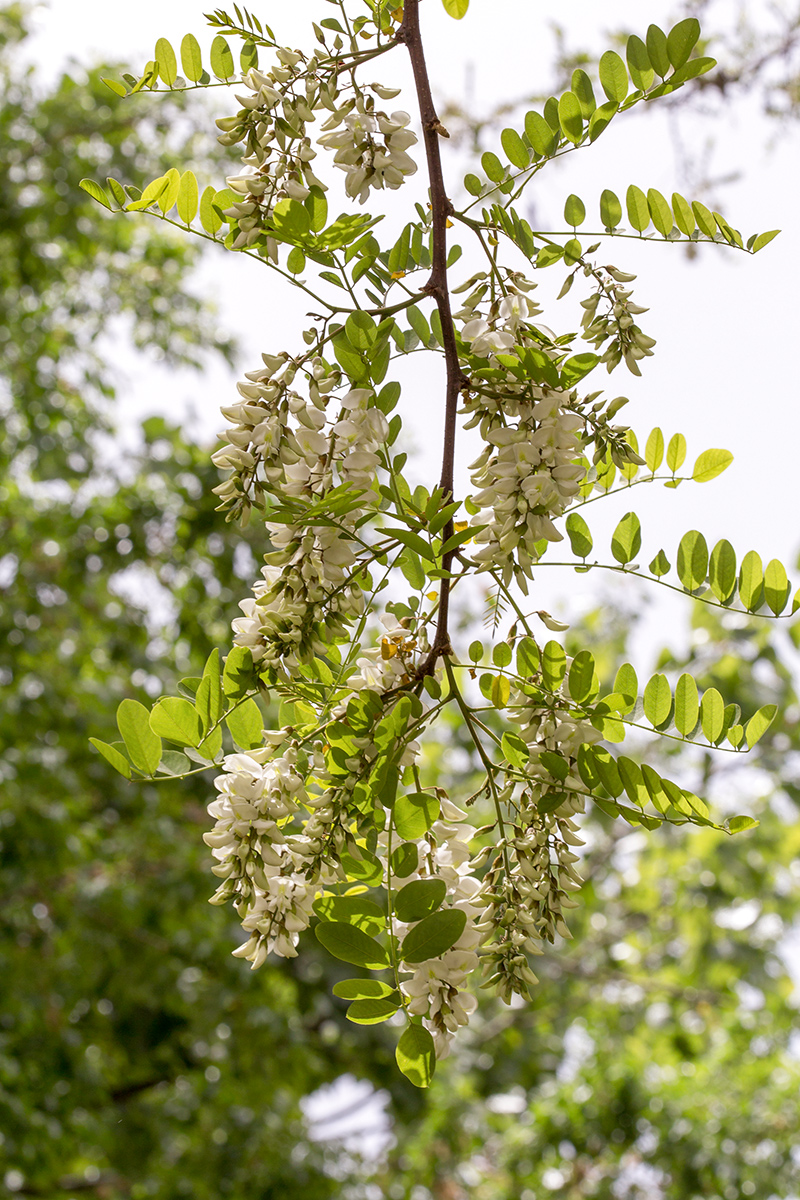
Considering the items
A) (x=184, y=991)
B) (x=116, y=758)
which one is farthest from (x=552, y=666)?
(x=184, y=991)

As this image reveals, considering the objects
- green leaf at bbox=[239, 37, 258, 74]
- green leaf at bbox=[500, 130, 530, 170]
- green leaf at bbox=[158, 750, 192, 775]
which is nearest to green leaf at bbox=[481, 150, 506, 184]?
green leaf at bbox=[500, 130, 530, 170]

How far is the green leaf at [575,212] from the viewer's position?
58 centimetres

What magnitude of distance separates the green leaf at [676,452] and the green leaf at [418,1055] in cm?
35

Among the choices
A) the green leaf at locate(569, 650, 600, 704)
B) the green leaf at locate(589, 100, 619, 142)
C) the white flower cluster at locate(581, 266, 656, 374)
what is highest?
the green leaf at locate(589, 100, 619, 142)

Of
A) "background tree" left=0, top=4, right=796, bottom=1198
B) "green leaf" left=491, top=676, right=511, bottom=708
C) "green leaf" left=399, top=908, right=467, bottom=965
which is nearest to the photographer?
"green leaf" left=399, top=908, right=467, bottom=965

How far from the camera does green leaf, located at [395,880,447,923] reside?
465 millimetres

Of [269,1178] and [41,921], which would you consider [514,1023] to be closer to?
[269,1178]

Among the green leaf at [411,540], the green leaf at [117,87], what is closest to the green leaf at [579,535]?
the green leaf at [411,540]

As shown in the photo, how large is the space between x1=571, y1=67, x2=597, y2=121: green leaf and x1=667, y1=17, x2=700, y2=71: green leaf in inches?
1.7

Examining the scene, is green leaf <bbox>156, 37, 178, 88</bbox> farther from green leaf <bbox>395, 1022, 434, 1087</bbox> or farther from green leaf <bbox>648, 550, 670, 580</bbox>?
green leaf <bbox>395, 1022, 434, 1087</bbox>

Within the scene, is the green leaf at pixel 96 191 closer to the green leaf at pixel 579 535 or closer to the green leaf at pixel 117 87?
the green leaf at pixel 117 87

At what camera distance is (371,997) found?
49 cm

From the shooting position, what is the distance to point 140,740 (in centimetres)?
54

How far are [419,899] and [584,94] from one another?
1.37ft
